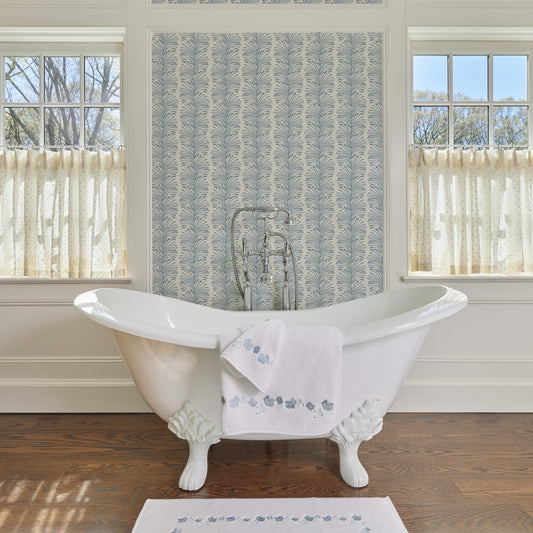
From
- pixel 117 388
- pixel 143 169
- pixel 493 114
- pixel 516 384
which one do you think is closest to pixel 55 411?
pixel 117 388

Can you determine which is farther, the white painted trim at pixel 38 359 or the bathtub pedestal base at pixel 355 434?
the white painted trim at pixel 38 359

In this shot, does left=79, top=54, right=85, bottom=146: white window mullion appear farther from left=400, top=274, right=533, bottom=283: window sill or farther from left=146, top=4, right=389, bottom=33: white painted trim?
left=400, top=274, right=533, bottom=283: window sill

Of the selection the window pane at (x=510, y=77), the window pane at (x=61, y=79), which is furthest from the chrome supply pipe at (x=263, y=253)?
the window pane at (x=510, y=77)

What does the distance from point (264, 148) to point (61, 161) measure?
1129 mm

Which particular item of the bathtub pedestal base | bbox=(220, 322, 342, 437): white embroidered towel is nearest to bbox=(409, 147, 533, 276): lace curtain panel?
the bathtub pedestal base

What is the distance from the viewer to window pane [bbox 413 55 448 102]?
8.53 ft

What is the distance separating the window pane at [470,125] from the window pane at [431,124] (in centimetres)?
6

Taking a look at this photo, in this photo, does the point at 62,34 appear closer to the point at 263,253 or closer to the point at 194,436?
the point at 263,253

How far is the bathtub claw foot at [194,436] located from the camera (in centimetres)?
159

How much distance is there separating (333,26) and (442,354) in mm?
1872

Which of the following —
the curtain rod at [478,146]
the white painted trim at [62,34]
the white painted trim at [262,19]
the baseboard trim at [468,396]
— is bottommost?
the baseboard trim at [468,396]

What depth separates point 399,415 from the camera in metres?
2.38

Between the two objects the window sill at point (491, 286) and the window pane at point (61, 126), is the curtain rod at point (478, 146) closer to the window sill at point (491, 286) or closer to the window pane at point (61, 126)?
the window sill at point (491, 286)

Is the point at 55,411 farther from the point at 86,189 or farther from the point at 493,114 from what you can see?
the point at 493,114
